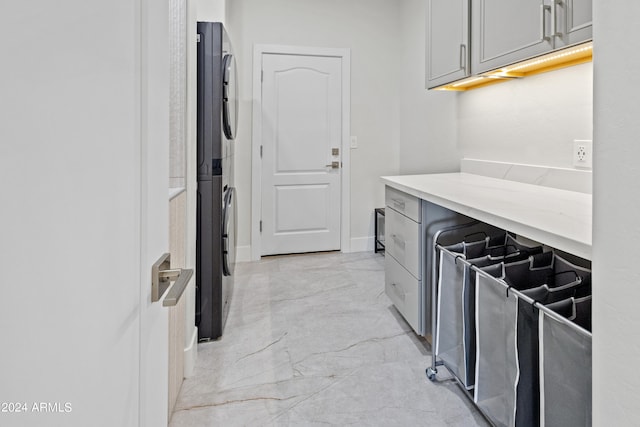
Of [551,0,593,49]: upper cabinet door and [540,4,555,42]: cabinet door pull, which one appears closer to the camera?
[551,0,593,49]: upper cabinet door

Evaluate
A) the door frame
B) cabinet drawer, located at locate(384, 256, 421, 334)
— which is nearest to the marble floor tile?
cabinet drawer, located at locate(384, 256, 421, 334)

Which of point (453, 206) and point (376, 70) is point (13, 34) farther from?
point (376, 70)

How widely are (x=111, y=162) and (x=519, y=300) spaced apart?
115cm

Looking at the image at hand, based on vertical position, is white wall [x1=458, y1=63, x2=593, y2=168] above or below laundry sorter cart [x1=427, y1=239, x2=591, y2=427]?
above

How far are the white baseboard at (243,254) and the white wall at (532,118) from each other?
2193 millimetres

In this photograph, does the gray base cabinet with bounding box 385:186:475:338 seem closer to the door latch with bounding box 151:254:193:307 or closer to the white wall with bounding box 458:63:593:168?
the white wall with bounding box 458:63:593:168

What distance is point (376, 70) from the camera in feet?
13.5

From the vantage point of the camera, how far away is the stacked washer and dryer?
2.08 metres

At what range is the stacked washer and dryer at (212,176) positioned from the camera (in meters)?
2.08

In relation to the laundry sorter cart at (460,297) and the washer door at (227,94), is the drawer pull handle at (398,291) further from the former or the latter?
the washer door at (227,94)

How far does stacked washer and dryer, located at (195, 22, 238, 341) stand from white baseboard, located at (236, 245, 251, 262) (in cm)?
159

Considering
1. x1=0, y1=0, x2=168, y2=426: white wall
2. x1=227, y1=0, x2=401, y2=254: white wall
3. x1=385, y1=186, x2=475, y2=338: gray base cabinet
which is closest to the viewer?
x1=0, y1=0, x2=168, y2=426: white wall

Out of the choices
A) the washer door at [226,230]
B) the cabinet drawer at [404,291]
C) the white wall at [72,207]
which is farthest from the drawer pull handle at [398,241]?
the white wall at [72,207]

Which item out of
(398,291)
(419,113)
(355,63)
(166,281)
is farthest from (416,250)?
(355,63)
